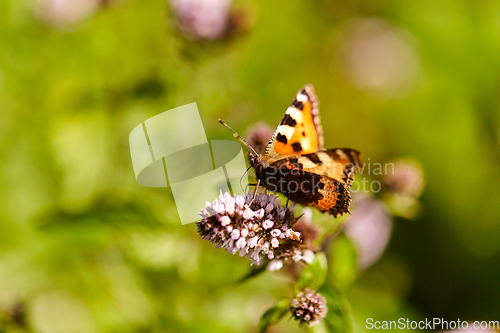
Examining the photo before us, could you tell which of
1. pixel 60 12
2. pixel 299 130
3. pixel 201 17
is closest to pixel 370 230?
pixel 299 130

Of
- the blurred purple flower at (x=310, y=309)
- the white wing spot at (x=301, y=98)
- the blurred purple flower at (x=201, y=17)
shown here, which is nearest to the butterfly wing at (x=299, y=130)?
the white wing spot at (x=301, y=98)

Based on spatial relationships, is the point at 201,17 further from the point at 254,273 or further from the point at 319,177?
the point at 254,273

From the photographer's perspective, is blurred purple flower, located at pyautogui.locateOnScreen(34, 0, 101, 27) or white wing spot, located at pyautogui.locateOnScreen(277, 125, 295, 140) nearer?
white wing spot, located at pyautogui.locateOnScreen(277, 125, 295, 140)

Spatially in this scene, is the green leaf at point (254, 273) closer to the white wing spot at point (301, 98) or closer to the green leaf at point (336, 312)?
the green leaf at point (336, 312)

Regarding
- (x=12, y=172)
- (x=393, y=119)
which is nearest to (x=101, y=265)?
→ (x=12, y=172)

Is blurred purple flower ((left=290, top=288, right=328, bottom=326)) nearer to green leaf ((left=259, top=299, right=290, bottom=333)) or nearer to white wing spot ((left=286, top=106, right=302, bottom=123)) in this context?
green leaf ((left=259, top=299, right=290, bottom=333))

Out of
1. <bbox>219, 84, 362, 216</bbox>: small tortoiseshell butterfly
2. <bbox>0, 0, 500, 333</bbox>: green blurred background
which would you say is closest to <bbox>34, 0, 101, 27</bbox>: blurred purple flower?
<bbox>0, 0, 500, 333</bbox>: green blurred background

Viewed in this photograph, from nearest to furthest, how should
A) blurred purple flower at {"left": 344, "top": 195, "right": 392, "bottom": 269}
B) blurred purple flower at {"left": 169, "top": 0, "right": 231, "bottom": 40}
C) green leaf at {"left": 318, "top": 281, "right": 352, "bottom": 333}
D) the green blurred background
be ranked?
green leaf at {"left": 318, "top": 281, "right": 352, "bottom": 333} < the green blurred background < blurred purple flower at {"left": 344, "top": 195, "right": 392, "bottom": 269} < blurred purple flower at {"left": 169, "top": 0, "right": 231, "bottom": 40}
